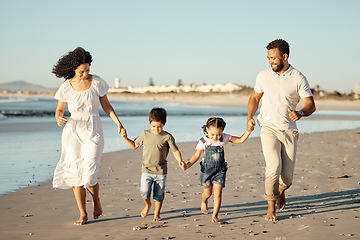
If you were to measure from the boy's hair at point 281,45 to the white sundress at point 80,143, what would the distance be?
2.22 metres

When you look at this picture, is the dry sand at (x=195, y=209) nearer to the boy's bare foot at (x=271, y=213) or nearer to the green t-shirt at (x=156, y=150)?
the boy's bare foot at (x=271, y=213)

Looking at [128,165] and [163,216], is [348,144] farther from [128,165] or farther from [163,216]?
[163,216]

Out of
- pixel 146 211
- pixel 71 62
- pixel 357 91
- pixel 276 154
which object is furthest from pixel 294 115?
pixel 357 91

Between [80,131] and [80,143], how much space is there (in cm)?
14

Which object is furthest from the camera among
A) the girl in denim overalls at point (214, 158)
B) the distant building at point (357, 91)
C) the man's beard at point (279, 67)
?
the distant building at point (357, 91)

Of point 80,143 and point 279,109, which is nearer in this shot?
point 80,143

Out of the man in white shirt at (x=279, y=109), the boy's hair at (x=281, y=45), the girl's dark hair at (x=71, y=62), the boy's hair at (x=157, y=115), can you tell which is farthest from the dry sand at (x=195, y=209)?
the boy's hair at (x=281, y=45)

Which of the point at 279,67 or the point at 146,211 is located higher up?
the point at 279,67

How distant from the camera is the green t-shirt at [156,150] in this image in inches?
212

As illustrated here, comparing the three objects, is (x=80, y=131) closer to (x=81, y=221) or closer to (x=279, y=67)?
(x=81, y=221)

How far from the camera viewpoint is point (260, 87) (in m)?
5.80

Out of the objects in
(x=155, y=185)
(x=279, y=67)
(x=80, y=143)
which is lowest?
(x=155, y=185)

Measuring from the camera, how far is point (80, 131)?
17.6 feet

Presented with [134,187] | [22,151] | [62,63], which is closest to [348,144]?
[134,187]
